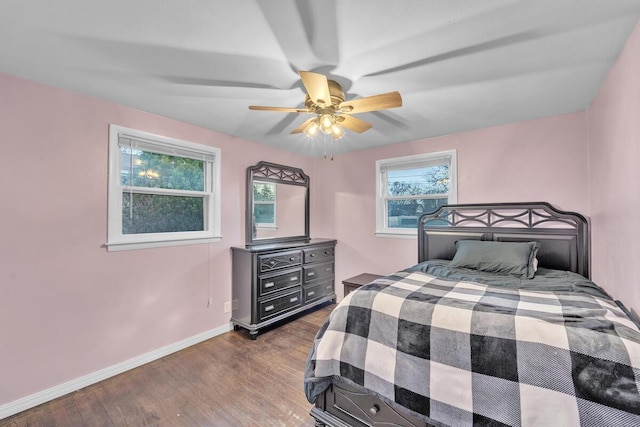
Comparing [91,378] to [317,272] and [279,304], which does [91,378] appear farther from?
[317,272]

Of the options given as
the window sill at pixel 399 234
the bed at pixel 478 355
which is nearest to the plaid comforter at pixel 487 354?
the bed at pixel 478 355

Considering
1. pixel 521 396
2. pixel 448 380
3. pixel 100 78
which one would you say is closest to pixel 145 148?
pixel 100 78

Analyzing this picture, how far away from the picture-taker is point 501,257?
2.37 m

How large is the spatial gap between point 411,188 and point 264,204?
2.01m

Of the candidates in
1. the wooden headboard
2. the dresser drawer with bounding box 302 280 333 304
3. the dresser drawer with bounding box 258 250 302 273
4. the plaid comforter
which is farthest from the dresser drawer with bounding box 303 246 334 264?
the plaid comforter

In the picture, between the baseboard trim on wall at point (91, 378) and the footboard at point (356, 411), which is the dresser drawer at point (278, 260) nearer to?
the baseboard trim on wall at point (91, 378)

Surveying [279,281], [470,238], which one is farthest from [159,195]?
[470,238]

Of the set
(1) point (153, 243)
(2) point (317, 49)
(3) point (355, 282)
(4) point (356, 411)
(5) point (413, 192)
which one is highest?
(2) point (317, 49)

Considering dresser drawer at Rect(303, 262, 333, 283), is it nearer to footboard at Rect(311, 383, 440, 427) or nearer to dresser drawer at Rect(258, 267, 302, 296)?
dresser drawer at Rect(258, 267, 302, 296)

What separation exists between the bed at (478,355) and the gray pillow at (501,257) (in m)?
0.03

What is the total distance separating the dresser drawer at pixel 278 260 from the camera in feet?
10.1

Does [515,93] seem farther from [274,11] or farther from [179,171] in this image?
[179,171]

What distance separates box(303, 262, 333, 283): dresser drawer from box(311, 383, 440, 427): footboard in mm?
1937

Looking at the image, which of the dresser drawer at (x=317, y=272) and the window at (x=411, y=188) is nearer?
the window at (x=411, y=188)
